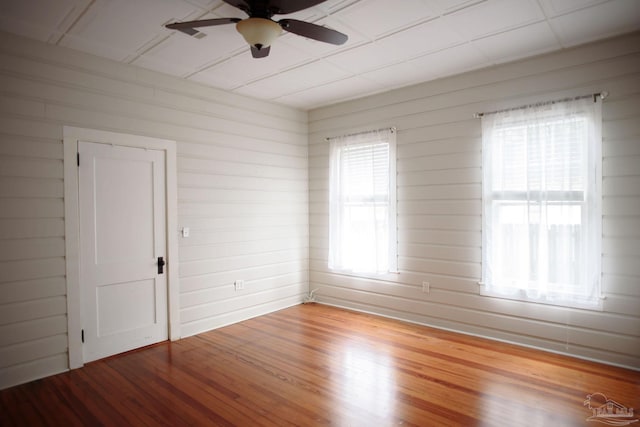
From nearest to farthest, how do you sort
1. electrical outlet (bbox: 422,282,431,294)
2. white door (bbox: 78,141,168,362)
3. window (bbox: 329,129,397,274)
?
white door (bbox: 78,141,168,362) < electrical outlet (bbox: 422,282,431,294) < window (bbox: 329,129,397,274)

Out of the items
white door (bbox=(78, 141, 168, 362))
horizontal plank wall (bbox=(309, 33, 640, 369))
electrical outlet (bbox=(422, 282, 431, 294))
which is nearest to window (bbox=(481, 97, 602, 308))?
horizontal plank wall (bbox=(309, 33, 640, 369))

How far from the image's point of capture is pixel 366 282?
5027 mm

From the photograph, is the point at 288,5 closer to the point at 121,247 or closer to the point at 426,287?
the point at 121,247

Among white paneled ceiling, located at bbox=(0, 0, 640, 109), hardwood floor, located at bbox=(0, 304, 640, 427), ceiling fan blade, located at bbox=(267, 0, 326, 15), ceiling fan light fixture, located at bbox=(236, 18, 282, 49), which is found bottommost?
hardwood floor, located at bbox=(0, 304, 640, 427)

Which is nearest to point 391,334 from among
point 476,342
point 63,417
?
point 476,342

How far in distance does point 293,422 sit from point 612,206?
3236 mm

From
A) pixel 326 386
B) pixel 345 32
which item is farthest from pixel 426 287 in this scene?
pixel 345 32

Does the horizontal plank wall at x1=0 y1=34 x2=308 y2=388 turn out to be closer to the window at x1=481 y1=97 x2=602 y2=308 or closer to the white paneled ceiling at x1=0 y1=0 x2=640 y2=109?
the white paneled ceiling at x1=0 y1=0 x2=640 y2=109

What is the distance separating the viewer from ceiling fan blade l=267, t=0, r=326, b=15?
228 centimetres

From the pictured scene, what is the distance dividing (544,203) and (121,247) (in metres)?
4.16

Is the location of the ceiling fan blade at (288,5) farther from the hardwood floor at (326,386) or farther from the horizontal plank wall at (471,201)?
the hardwood floor at (326,386)

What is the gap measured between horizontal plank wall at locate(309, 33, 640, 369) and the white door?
240 centimetres

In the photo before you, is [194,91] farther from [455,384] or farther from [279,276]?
[455,384]

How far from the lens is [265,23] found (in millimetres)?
2426
